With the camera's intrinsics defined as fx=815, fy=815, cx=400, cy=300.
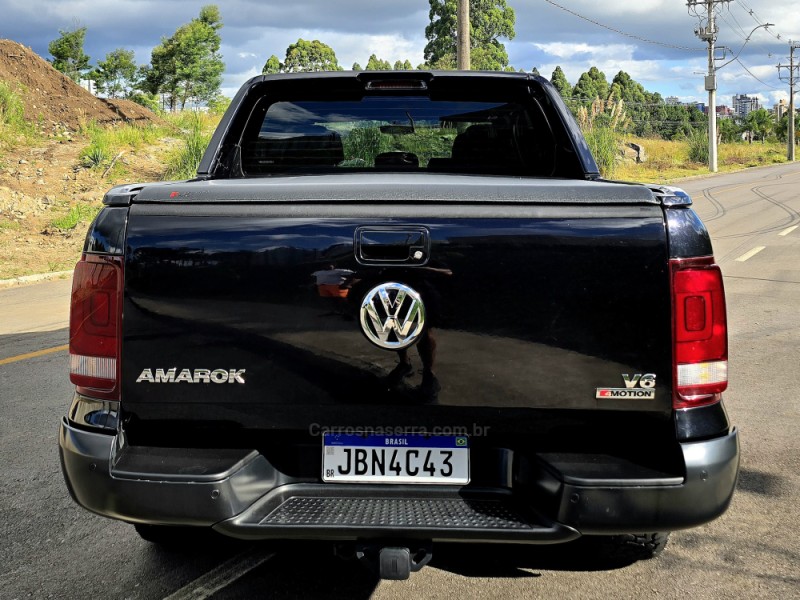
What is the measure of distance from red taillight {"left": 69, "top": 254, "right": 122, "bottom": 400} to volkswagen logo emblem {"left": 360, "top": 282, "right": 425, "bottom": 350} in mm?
748

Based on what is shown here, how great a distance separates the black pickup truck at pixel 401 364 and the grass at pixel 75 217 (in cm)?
1411

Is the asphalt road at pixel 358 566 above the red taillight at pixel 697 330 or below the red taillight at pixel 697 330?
below

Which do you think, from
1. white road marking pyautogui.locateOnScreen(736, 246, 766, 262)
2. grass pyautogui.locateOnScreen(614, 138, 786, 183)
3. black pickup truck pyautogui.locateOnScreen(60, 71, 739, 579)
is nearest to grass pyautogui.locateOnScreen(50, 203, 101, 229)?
white road marking pyautogui.locateOnScreen(736, 246, 766, 262)

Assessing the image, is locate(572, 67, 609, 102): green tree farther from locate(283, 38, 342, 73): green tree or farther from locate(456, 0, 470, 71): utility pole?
locate(456, 0, 470, 71): utility pole

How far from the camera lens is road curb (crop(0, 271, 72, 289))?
11.9 m

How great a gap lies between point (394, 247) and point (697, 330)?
0.92 m

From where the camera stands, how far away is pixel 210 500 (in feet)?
7.66

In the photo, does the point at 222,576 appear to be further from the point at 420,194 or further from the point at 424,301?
the point at 420,194

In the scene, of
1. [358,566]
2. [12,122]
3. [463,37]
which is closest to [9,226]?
[12,122]

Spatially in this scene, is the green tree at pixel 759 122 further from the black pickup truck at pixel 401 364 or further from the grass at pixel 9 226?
the black pickup truck at pixel 401 364

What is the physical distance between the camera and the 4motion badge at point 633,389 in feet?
7.68

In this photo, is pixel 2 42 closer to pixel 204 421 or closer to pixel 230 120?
pixel 230 120

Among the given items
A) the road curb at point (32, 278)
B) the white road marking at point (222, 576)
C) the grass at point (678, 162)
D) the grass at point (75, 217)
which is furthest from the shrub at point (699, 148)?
the white road marking at point (222, 576)

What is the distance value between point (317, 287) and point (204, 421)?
1.78ft
